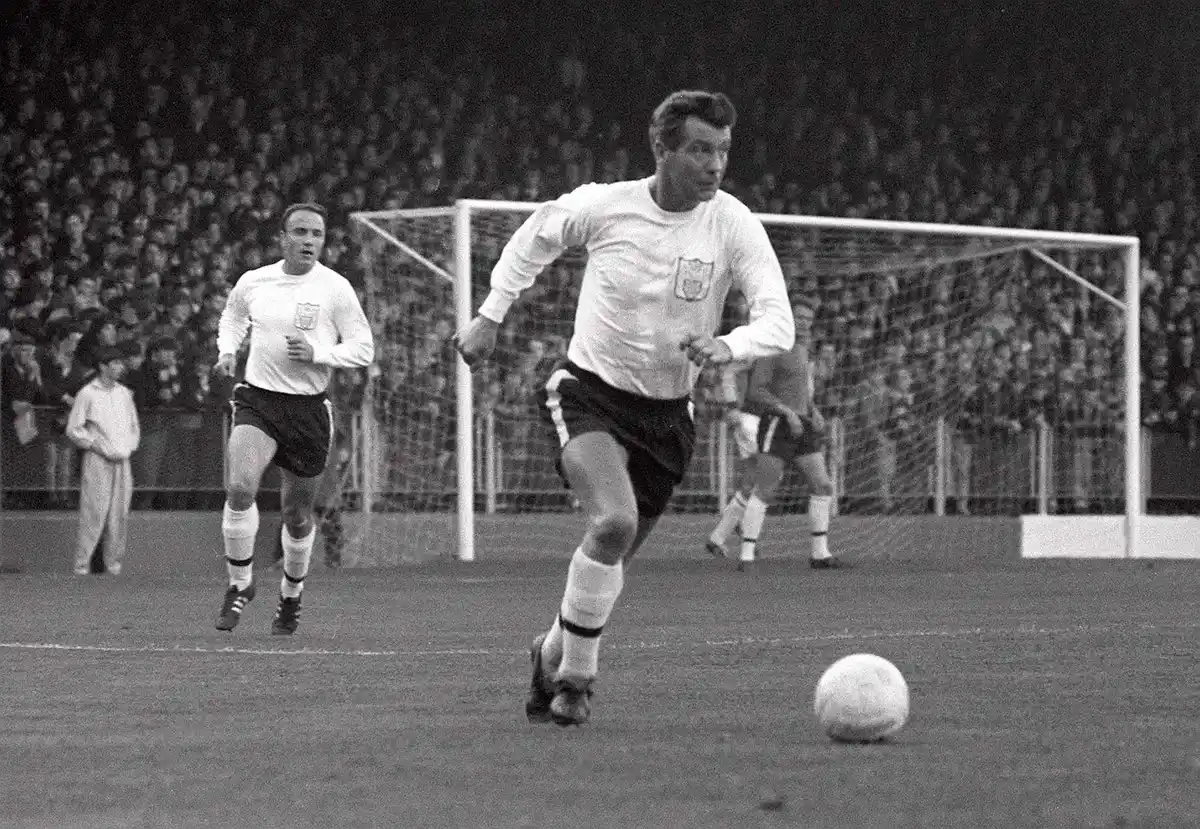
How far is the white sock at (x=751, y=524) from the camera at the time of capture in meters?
Result: 21.5

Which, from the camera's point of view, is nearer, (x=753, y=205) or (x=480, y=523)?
(x=480, y=523)

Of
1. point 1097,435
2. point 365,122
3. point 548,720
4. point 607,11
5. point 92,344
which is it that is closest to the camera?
point 548,720

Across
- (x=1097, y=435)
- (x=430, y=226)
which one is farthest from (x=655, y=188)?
(x=1097, y=435)

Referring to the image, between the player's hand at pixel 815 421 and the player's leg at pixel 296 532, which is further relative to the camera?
the player's hand at pixel 815 421

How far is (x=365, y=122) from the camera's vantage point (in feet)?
92.9

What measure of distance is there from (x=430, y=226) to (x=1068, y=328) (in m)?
7.80

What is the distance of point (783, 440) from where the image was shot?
21016 millimetres

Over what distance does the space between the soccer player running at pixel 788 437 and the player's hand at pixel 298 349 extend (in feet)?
25.3

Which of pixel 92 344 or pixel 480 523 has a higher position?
pixel 92 344

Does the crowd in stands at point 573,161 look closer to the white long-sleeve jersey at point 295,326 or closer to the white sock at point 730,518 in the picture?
the white sock at point 730,518

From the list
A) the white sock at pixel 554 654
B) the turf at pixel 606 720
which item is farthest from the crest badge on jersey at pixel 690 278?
the turf at pixel 606 720

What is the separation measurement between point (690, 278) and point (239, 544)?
5685 millimetres

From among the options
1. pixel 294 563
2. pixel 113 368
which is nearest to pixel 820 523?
pixel 113 368

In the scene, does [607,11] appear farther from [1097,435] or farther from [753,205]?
[1097,435]
